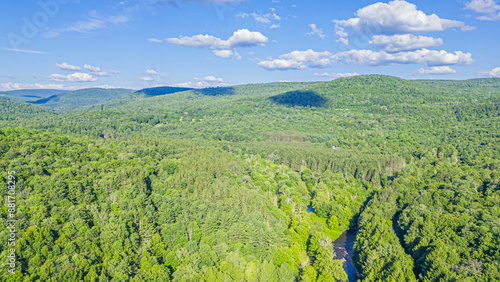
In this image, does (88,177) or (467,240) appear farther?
(88,177)

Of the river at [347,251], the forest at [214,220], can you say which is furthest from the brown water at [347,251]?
the forest at [214,220]

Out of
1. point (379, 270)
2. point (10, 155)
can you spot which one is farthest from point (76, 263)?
point (379, 270)

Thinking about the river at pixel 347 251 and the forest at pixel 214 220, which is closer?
the forest at pixel 214 220

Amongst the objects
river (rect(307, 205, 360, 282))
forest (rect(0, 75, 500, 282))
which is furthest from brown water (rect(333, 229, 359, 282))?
forest (rect(0, 75, 500, 282))

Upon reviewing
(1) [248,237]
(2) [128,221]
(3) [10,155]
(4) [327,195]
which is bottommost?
(4) [327,195]

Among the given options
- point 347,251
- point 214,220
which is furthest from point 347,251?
point 214,220

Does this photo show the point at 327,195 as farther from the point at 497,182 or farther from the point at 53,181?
the point at 53,181

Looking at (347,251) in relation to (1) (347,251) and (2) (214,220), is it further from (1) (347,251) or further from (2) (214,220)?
(2) (214,220)

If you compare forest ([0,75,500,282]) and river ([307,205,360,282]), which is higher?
forest ([0,75,500,282])

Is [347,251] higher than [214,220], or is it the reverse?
[214,220]

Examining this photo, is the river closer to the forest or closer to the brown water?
the brown water

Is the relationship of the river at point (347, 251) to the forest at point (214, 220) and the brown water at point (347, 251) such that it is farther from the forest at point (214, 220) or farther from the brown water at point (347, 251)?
the forest at point (214, 220)
